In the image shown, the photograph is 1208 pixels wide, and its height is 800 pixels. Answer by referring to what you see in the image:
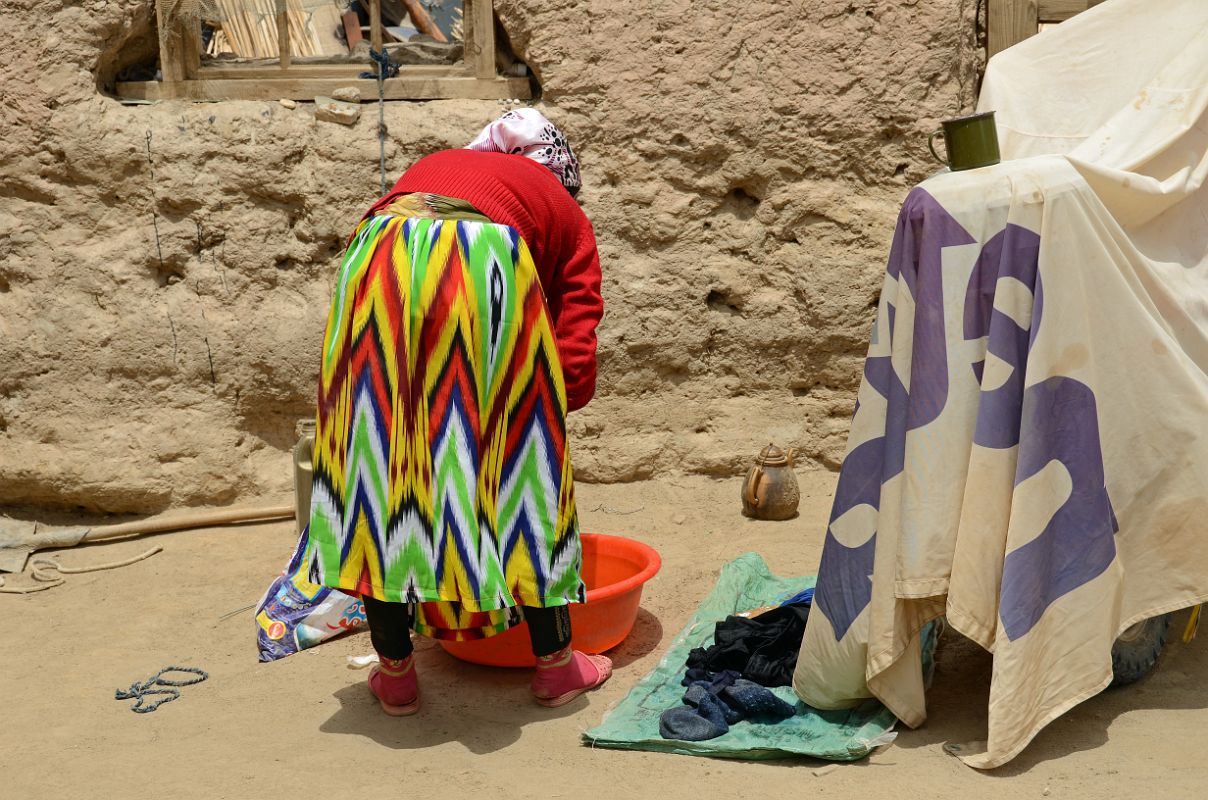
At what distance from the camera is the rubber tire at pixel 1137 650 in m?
3.04

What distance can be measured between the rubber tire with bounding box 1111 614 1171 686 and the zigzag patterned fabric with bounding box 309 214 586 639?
1.38 meters

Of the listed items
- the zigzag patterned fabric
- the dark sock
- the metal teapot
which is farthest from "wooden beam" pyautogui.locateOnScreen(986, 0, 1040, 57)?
the dark sock

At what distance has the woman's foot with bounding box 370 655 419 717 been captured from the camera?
3.21 meters

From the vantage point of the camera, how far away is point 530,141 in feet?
10.6

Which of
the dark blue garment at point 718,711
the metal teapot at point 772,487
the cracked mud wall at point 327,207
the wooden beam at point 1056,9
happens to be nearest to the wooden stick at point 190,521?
the cracked mud wall at point 327,207

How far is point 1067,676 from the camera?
2.77 metres

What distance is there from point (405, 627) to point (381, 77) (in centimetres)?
238

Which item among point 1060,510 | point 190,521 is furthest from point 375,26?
point 1060,510

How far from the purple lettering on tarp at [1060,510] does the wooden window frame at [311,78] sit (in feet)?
8.86

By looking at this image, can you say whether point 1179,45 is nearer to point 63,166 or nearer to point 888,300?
point 888,300

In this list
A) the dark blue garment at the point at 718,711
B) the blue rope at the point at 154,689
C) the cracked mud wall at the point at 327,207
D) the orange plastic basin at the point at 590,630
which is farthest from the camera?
the cracked mud wall at the point at 327,207

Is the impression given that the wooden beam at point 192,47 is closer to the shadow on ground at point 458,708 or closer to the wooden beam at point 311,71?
the wooden beam at point 311,71

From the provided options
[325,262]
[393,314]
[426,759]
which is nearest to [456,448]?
[393,314]

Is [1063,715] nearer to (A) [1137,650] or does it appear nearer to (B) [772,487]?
(A) [1137,650]
